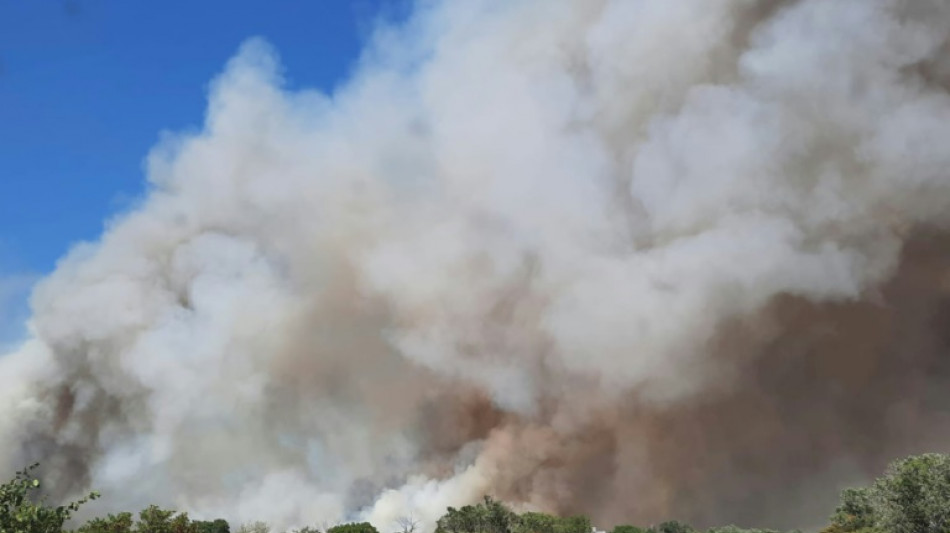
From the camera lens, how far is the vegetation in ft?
72.9

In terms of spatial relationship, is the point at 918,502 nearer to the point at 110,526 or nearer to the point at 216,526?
the point at 110,526

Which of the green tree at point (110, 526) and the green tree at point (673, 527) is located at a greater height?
the green tree at point (673, 527)

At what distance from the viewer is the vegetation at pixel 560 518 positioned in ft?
72.9

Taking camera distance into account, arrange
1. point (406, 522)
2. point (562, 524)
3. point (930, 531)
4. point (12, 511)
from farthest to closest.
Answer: point (406, 522), point (562, 524), point (930, 531), point (12, 511)

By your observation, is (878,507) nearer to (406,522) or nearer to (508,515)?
(508,515)

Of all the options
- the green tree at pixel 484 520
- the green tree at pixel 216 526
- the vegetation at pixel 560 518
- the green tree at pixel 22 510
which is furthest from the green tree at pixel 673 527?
the green tree at pixel 22 510

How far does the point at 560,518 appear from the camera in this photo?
11456cm

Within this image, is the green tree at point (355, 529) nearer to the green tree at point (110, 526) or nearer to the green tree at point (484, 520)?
the green tree at point (484, 520)

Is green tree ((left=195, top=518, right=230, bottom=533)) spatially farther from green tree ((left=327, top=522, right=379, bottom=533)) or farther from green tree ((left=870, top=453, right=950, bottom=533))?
green tree ((left=870, top=453, right=950, bottom=533))

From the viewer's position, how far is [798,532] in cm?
10500

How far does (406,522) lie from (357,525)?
24.4 m

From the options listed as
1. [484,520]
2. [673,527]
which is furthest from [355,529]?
[673,527]

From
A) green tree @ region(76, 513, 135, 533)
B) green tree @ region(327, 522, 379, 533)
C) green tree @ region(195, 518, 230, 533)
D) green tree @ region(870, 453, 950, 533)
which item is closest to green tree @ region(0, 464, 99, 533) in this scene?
green tree @ region(76, 513, 135, 533)

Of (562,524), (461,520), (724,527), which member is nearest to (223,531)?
(461,520)
